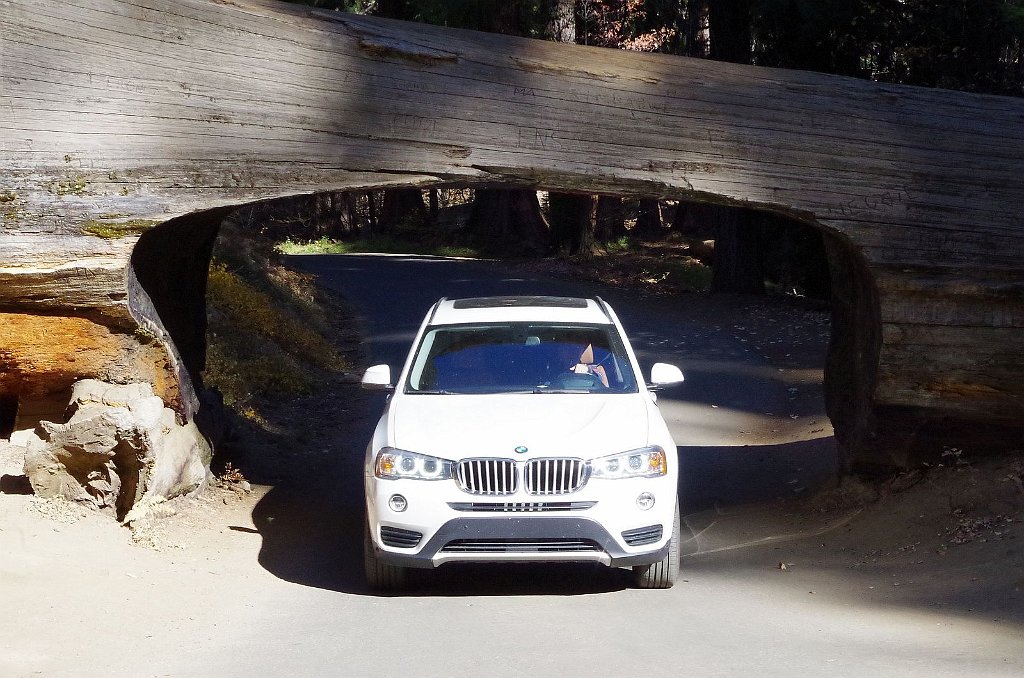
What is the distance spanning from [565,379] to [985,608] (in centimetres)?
298

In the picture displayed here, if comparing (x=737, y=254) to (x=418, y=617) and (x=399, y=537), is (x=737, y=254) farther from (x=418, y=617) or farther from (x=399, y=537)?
(x=418, y=617)

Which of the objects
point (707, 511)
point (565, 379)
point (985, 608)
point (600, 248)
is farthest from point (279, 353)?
point (600, 248)

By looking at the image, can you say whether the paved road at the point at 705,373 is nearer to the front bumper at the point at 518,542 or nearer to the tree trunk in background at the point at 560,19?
the front bumper at the point at 518,542

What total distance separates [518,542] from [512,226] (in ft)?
113

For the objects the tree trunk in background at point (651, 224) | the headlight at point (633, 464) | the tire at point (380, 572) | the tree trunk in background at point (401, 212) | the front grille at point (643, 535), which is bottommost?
the tree trunk in background at point (401, 212)

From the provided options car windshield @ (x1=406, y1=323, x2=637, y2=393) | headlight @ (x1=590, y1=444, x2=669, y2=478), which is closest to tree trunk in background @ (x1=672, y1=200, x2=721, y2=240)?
car windshield @ (x1=406, y1=323, x2=637, y2=393)

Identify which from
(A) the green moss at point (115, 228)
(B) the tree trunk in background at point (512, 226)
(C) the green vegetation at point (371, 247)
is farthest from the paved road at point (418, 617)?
(C) the green vegetation at point (371, 247)

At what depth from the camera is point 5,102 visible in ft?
25.7

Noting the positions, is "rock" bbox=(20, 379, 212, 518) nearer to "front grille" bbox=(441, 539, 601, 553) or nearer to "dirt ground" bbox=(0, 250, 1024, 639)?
"dirt ground" bbox=(0, 250, 1024, 639)

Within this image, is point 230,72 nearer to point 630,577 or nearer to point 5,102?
point 5,102

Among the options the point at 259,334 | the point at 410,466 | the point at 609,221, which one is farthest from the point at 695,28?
the point at 410,466

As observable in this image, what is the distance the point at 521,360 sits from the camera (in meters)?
8.10

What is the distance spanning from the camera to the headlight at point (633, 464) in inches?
269

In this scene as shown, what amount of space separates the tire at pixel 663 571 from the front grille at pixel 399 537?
4.69 feet
